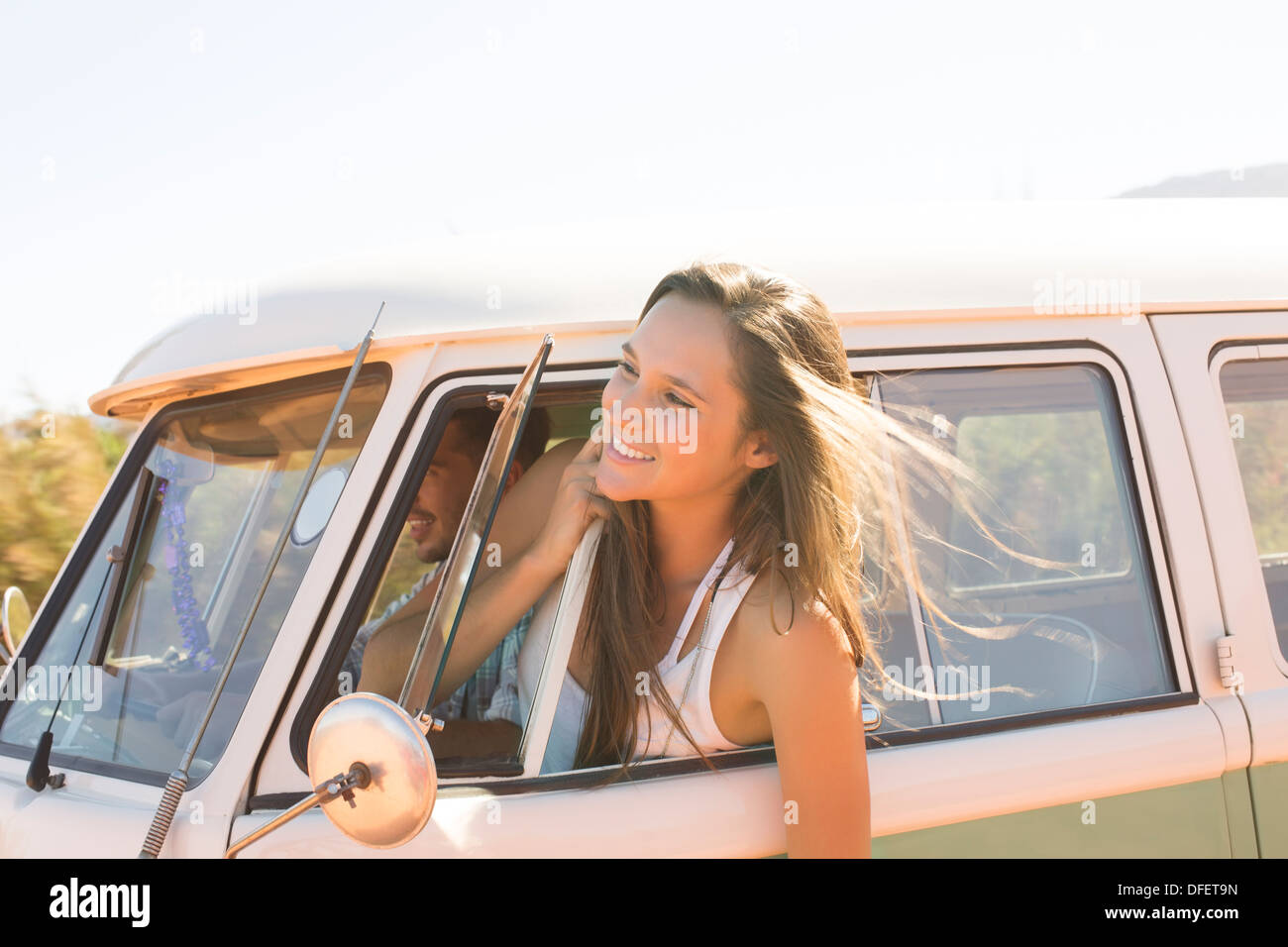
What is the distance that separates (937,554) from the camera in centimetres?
286

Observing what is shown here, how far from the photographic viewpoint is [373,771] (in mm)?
1495

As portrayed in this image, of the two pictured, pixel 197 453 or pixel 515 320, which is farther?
pixel 197 453

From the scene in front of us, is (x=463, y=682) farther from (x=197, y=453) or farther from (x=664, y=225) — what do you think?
(x=664, y=225)

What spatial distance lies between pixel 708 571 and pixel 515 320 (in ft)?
2.09

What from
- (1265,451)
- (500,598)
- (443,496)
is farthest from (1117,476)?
(443,496)

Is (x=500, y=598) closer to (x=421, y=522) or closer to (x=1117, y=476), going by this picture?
(x=421, y=522)

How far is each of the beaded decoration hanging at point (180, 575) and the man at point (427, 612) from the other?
419 millimetres

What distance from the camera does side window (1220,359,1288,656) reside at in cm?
232

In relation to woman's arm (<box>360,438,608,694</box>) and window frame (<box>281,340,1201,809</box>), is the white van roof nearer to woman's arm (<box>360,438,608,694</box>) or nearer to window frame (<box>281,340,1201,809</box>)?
window frame (<box>281,340,1201,809</box>)

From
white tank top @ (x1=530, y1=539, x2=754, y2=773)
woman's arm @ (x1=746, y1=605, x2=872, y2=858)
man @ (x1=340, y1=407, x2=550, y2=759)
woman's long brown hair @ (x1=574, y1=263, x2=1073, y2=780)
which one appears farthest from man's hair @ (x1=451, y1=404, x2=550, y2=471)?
woman's arm @ (x1=746, y1=605, x2=872, y2=858)

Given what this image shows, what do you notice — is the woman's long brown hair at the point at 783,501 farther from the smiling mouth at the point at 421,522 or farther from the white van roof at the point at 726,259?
the smiling mouth at the point at 421,522
